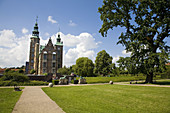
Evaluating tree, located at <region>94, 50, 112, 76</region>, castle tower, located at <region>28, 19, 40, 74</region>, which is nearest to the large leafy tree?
tree, located at <region>94, 50, 112, 76</region>

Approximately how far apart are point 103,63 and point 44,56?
3085cm

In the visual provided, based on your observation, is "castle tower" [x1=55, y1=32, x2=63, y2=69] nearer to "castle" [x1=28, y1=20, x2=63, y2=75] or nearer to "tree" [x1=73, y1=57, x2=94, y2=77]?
"castle" [x1=28, y1=20, x2=63, y2=75]

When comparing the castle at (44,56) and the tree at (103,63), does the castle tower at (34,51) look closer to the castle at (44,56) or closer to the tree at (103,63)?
the castle at (44,56)

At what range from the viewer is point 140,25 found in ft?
77.6

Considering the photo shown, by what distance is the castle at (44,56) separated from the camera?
219 feet

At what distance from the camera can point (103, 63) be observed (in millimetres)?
55062

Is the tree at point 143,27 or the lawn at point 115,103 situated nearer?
the lawn at point 115,103

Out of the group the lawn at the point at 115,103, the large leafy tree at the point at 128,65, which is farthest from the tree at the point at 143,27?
the lawn at the point at 115,103

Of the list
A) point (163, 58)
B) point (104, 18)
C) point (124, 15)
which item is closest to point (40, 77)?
point (104, 18)

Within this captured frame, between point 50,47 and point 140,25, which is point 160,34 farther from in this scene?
point 50,47

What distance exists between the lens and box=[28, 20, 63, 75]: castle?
66875mm

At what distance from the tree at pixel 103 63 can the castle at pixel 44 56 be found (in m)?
24.5

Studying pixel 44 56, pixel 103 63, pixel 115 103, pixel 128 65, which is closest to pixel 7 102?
pixel 115 103

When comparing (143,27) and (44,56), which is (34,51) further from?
(143,27)
